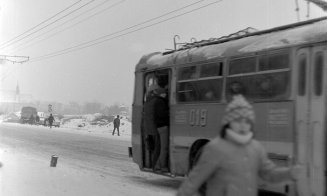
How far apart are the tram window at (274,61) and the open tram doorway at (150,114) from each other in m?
2.78

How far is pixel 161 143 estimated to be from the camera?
1006 cm

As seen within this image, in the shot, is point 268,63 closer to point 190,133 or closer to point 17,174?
point 190,133

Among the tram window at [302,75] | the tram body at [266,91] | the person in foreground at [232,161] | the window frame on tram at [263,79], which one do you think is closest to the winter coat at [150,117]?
the tram body at [266,91]

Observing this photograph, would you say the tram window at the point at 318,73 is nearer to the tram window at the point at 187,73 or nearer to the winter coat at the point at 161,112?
the tram window at the point at 187,73

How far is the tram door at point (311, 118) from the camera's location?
6.58 meters

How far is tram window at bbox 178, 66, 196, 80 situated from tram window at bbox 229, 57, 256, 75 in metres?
1.12

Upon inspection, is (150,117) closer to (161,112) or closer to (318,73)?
(161,112)

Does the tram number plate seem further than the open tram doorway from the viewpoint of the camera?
No

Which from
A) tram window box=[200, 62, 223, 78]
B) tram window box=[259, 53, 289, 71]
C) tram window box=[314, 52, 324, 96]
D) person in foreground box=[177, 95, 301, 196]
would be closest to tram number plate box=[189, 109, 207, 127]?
tram window box=[200, 62, 223, 78]

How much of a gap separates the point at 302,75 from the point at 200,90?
8.19 ft

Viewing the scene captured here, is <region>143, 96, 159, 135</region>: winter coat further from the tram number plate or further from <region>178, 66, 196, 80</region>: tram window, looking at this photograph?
the tram number plate

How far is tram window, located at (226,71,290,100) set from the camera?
23.9 feet

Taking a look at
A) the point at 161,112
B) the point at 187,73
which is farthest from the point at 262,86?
the point at 161,112

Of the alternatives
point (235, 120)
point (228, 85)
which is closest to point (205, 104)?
point (228, 85)
